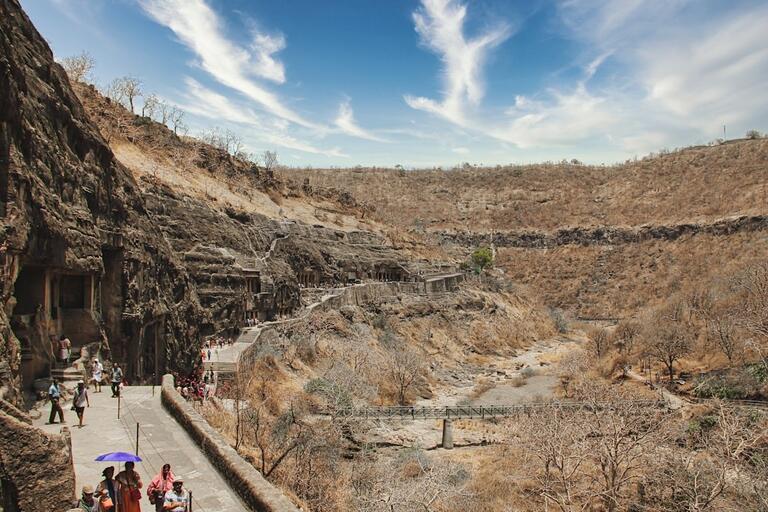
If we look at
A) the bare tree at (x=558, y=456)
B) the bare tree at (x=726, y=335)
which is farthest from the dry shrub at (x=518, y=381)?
the bare tree at (x=558, y=456)

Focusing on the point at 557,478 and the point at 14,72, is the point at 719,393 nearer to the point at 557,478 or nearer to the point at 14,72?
the point at 557,478

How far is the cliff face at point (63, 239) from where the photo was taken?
12445 millimetres

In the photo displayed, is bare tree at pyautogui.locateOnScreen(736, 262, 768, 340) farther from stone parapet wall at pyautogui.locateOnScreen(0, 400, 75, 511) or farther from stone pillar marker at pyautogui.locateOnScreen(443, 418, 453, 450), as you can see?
stone parapet wall at pyautogui.locateOnScreen(0, 400, 75, 511)

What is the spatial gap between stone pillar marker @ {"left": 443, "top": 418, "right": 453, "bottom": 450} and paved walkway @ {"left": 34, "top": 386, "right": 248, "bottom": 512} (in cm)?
1495

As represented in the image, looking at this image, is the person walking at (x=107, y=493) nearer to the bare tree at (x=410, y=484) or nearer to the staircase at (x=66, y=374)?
the staircase at (x=66, y=374)

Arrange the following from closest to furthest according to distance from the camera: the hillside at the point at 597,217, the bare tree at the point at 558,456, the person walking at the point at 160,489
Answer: the person walking at the point at 160,489
the bare tree at the point at 558,456
the hillside at the point at 597,217

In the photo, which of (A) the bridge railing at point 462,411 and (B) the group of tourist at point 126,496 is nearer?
(B) the group of tourist at point 126,496

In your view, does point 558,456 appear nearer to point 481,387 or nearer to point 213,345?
point 213,345

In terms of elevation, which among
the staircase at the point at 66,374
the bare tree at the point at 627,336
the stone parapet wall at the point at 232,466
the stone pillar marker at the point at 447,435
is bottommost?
the stone pillar marker at the point at 447,435

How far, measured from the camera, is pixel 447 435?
87.6 feet

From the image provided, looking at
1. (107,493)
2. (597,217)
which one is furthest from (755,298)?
(597,217)

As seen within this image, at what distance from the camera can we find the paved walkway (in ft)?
32.8

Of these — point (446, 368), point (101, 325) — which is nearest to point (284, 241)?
point (446, 368)

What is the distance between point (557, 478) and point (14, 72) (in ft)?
70.6
